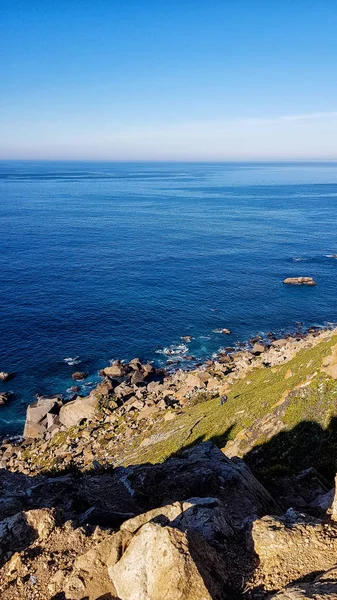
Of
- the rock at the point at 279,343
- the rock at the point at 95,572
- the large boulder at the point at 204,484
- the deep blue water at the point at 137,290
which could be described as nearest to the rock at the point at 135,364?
the deep blue water at the point at 137,290

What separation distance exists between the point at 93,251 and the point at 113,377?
78.1 meters

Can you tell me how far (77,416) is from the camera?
190 ft

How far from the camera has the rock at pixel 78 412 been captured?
57.4 m

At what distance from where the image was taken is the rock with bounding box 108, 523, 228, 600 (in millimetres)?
10602

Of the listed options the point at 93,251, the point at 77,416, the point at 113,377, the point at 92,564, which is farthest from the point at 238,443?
the point at 93,251

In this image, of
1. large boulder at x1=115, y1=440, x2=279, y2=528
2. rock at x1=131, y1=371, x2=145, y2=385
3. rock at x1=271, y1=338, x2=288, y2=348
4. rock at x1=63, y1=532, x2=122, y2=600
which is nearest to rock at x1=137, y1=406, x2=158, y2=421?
rock at x1=131, y1=371, x2=145, y2=385

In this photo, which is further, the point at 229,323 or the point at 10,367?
the point at 229,323

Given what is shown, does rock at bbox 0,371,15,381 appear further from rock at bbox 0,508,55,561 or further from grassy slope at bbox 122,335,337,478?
rock at bbox 0,508,55,561

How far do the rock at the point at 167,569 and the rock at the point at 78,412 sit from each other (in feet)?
154

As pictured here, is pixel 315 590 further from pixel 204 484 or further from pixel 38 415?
pixel 38 415

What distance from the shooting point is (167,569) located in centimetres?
1088

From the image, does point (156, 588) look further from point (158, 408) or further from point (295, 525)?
point (158, 408)

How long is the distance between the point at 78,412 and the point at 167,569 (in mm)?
50013

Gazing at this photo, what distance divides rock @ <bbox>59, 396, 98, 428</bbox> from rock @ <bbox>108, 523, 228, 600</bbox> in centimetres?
4700
